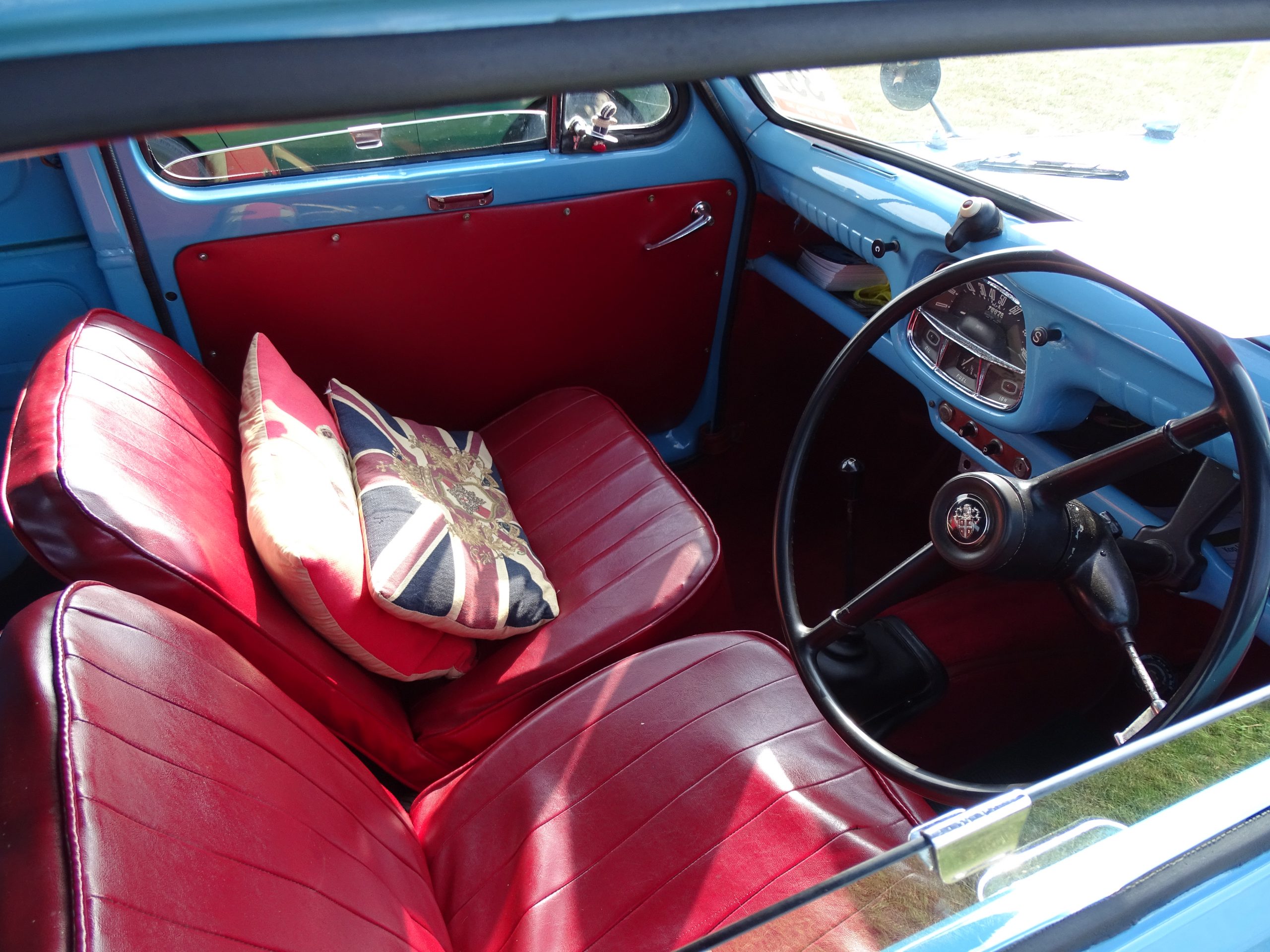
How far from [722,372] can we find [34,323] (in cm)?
148

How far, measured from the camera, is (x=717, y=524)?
90.7 inches

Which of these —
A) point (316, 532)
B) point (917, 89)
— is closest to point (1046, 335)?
point (917, 89)

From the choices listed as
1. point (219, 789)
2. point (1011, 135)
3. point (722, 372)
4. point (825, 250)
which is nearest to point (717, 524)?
point (722, 372)

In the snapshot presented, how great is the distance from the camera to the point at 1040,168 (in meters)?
1.51

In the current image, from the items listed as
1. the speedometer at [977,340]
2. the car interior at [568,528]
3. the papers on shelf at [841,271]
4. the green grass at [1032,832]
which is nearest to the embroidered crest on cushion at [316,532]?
the car interior at [568,528]

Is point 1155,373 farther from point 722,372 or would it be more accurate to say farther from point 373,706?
point 722,372

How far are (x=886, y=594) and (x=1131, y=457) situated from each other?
0.33 m

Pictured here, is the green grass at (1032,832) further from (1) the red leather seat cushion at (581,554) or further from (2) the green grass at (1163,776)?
(1) the red leather seat cushion at (581,554)

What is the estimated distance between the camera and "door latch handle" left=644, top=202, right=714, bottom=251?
198 cm

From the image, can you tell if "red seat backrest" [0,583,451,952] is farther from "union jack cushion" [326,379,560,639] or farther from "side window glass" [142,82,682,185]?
"side window glass" [142,82,682,185]

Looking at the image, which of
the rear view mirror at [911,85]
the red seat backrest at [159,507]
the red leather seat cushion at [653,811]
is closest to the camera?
the red seat backrest at [159,507]

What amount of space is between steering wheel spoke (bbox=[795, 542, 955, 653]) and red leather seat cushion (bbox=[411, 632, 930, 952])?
0.13 metres

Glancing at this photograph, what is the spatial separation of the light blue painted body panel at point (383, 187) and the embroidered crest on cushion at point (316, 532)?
0.36m

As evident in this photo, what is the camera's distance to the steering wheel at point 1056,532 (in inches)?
33.4
